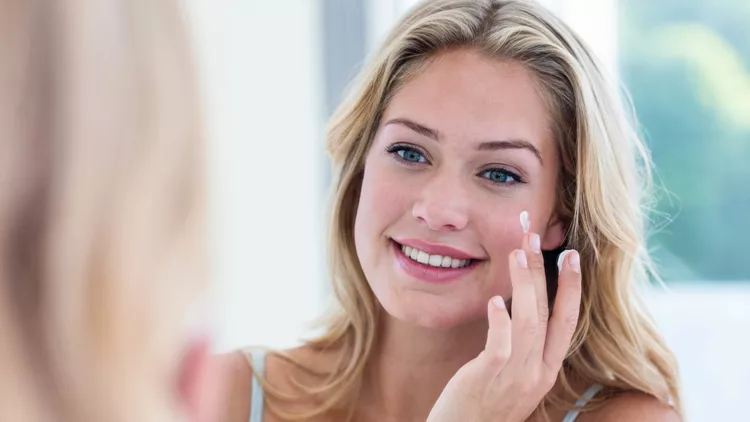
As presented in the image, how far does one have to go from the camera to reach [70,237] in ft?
1.48

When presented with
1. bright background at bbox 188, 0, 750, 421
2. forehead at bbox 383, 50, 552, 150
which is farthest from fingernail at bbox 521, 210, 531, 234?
bright background at bbox 188, 0, 750, 421

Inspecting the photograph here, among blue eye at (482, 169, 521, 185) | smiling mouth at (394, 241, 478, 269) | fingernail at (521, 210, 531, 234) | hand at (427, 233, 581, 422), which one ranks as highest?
blue eye at (482, 169, 521, 185)

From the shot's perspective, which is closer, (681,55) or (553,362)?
(553,362)

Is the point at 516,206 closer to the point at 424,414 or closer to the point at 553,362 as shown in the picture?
the point at 553,362

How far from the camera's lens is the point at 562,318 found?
4.21 feet

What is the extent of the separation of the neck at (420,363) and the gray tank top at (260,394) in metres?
0.19

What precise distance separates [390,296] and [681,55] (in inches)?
50.3

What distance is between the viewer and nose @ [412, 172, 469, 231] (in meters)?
1.30

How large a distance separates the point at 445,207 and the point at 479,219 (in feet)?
0.19

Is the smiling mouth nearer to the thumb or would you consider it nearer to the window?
the thumb

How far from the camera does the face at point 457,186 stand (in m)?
1.30

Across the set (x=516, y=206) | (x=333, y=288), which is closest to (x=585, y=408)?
(x=516, y=206)

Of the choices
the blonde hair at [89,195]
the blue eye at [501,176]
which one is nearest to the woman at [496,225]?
the blue eye at [501,176]

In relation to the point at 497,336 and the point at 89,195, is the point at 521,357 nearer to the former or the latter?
the point at 497,336
